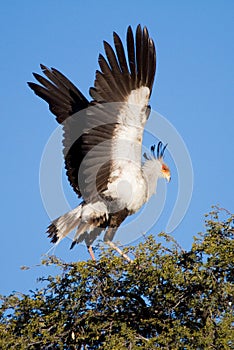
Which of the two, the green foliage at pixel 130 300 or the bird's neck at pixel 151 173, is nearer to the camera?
the green foliage at pixel 130 300

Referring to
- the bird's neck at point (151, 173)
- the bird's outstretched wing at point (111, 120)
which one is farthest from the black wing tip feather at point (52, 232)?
the bird's neck at point (151, 173)

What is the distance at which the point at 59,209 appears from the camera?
9.79 metres

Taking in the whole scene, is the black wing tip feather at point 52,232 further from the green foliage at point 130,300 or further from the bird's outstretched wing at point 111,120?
the green foliage at point 130,300

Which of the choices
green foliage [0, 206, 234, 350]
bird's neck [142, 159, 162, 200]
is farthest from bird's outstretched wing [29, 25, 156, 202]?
green foliage [0, 206, 234, 350]

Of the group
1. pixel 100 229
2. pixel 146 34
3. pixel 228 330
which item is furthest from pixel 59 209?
pixel 228 330

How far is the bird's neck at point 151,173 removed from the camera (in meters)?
9.95

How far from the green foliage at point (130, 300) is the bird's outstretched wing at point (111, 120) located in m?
2.21

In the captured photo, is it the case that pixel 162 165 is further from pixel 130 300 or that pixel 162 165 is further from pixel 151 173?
pixel 130 300

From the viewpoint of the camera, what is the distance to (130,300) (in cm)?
709

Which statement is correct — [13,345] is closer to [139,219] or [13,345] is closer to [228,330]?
[228,330]

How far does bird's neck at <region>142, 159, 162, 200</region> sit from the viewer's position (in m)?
9.95

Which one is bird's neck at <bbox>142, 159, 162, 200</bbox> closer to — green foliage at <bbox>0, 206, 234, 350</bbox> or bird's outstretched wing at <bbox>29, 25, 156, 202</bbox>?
bird's outstretched wing at <bbox>29, 25, 156, 202</bbox>

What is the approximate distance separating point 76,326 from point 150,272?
93cm

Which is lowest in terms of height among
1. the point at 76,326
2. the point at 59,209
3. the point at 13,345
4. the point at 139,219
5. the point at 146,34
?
the point at 13,345
